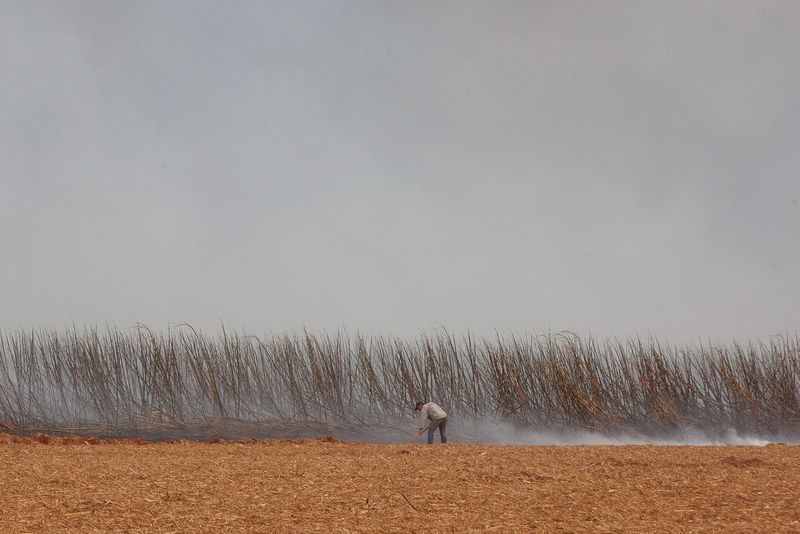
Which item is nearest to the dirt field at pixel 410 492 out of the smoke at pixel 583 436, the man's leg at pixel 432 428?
the man's leg at pixel 432 428

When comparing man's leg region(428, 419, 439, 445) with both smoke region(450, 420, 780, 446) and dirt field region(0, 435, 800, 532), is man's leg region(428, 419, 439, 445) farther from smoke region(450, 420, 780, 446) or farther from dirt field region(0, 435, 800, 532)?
smoke region(450, 420, 780, 446)

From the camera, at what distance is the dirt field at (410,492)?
4.64 meters

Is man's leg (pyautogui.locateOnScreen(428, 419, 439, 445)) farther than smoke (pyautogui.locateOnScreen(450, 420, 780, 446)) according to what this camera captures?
No

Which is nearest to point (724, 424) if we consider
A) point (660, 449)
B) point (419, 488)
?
point (660, 449)

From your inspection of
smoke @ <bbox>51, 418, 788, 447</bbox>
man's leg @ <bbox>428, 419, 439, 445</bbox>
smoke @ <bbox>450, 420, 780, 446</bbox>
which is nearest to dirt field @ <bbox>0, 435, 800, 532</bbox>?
man's leg @ <bbox>428, 419, 439, 445</bbox>

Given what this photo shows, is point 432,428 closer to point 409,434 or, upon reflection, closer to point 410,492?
point 409,434

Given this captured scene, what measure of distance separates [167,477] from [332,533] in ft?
8.05

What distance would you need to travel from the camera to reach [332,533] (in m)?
4.39

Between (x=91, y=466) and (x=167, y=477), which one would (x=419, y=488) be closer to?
(x=167, y=477)

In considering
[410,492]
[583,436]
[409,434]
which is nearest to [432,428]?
[409,434]

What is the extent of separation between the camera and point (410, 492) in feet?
17.9

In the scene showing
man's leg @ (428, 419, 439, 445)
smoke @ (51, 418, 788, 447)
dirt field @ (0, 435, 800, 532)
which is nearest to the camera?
dirt field @ (0, 435, 800, 532)

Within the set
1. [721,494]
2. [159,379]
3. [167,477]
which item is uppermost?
[159,379]

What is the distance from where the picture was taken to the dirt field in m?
4.64
